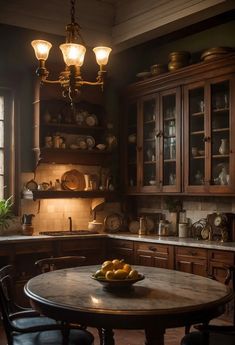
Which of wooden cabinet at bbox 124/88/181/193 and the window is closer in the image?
wooden cabinet at bbox 124/88/181/193

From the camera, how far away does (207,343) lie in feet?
8.52

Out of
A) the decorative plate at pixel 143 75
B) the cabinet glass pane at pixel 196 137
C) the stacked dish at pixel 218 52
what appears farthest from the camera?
the decorative plate at pixel 143 75

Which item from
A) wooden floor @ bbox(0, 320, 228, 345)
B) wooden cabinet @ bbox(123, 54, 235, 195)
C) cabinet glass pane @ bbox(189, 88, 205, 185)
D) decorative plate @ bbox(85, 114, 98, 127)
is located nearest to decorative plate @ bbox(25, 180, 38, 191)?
decorative plate @ bbox(85, 114, 98, 127)

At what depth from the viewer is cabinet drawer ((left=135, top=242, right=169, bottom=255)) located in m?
4.94

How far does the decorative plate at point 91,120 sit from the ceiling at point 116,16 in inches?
34.6

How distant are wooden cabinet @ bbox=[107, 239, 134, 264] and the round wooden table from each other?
2294 millimetres

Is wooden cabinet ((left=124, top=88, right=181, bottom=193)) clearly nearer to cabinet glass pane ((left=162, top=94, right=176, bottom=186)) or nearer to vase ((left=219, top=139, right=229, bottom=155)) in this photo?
cabinet glass pane ((left=162, top=94, right=176, bottom=186))

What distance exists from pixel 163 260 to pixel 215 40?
249 centimetres

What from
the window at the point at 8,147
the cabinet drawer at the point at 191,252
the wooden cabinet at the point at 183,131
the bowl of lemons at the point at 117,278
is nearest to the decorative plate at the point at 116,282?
the bowl of lemons at the point at 117,278

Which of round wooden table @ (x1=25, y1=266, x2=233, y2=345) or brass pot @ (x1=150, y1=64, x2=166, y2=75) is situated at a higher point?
brass pot @ (x1=150, y1=64, x2=166, y2=75)

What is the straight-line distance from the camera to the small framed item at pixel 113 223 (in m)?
5.96

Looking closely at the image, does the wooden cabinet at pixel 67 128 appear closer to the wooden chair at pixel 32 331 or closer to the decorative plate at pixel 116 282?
the wooden chair at pixel 32 331

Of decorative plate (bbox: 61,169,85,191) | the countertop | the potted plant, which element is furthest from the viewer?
decorative plate (bbox: 61,169,85,191)

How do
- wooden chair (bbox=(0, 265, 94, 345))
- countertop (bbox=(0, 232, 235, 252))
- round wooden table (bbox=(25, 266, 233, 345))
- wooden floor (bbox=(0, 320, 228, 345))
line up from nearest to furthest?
round wooden table (bbox=(25, 266, 233, 345)) → wooden chair (bbox=(0, 265, 94, 345)) → wooden floor (bbox=(0, 320, 228, 345)) → countertop (bbox=(0, 232, 235, 252))
